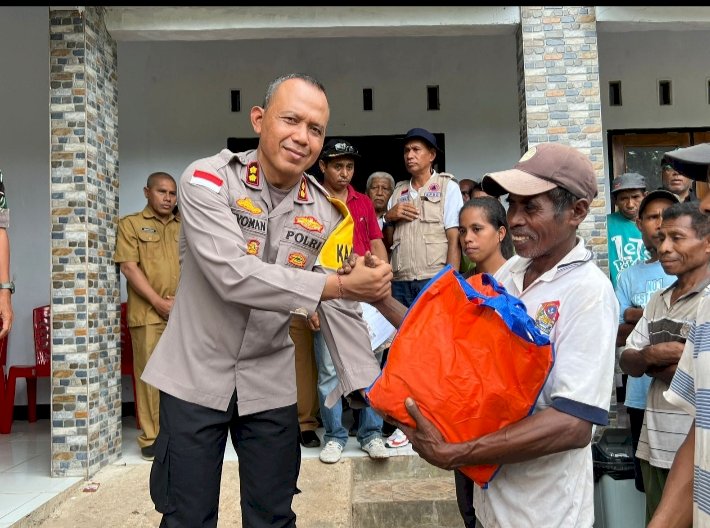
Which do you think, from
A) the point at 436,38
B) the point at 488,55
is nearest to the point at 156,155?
the point at 436,38

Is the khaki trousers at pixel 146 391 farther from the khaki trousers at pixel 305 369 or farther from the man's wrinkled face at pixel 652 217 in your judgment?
the man's wrinkled face at pixel 652 217

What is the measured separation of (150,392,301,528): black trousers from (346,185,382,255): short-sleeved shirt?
109 inches

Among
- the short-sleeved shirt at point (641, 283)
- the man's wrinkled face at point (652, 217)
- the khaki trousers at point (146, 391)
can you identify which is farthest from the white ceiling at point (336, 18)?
the khaki trousers at point (146, 391)

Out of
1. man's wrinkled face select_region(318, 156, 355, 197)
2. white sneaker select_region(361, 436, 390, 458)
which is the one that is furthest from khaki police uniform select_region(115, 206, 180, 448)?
white sneaker select_region(361, 436, 390, 458)

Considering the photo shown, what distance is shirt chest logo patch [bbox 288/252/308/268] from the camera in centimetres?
247

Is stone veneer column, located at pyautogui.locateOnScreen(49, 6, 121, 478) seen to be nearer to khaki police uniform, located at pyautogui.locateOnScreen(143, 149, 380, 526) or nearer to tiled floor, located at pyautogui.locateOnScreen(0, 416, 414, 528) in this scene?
tiled floor, located at pyautogui.locateOnScreen(0, 416, 414, 528)

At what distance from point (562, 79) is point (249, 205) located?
382 cm

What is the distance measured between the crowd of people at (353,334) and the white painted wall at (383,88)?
12.3 feet

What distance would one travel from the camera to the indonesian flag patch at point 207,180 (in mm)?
2277

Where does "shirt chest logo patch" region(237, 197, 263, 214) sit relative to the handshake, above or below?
above

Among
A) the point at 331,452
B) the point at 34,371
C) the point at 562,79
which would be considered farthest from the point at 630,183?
the point at 34,371

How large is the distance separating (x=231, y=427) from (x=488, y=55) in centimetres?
599

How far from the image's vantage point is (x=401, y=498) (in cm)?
453

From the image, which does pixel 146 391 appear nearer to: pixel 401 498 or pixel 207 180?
pixel 401 498
